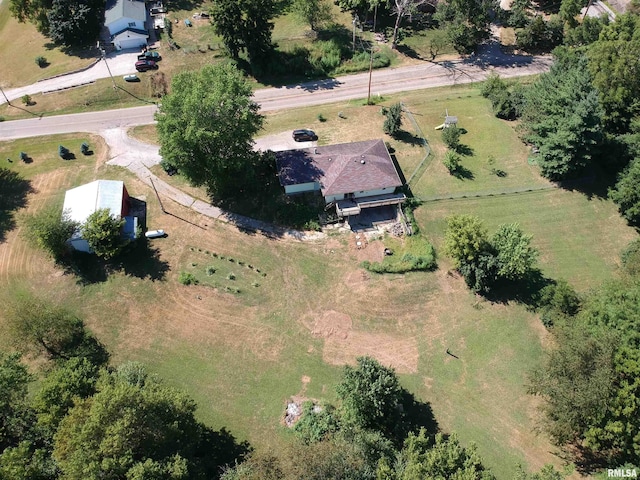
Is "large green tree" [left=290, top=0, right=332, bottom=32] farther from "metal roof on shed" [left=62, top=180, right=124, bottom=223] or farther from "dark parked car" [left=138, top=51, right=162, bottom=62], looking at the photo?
"metal roof on shed" [left=62, top=180, right=124, bottom=223]

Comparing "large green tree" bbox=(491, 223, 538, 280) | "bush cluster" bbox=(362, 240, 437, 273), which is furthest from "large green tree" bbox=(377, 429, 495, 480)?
"bush cluster" bbox=(362, 240, 437, 273)

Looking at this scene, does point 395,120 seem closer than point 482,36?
Yes

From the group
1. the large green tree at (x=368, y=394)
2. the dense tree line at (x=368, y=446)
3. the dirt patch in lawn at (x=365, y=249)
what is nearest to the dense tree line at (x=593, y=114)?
the dirt patch in lawn at (x=365, y=249)

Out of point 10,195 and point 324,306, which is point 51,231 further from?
point 324,306

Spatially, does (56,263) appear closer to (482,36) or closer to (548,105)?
(548,105)

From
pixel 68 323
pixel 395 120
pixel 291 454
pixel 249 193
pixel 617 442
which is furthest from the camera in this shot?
pixel 395 120

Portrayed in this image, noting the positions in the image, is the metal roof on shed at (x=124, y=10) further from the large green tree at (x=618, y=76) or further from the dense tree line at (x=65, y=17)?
the large green tree at (x=618, y=76)

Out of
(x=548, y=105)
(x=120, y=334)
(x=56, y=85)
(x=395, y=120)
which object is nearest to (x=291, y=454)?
(x=120, y=334)

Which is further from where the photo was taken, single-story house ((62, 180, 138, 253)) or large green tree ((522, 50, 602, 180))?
large green tree ((522, 50, 602, 180))
